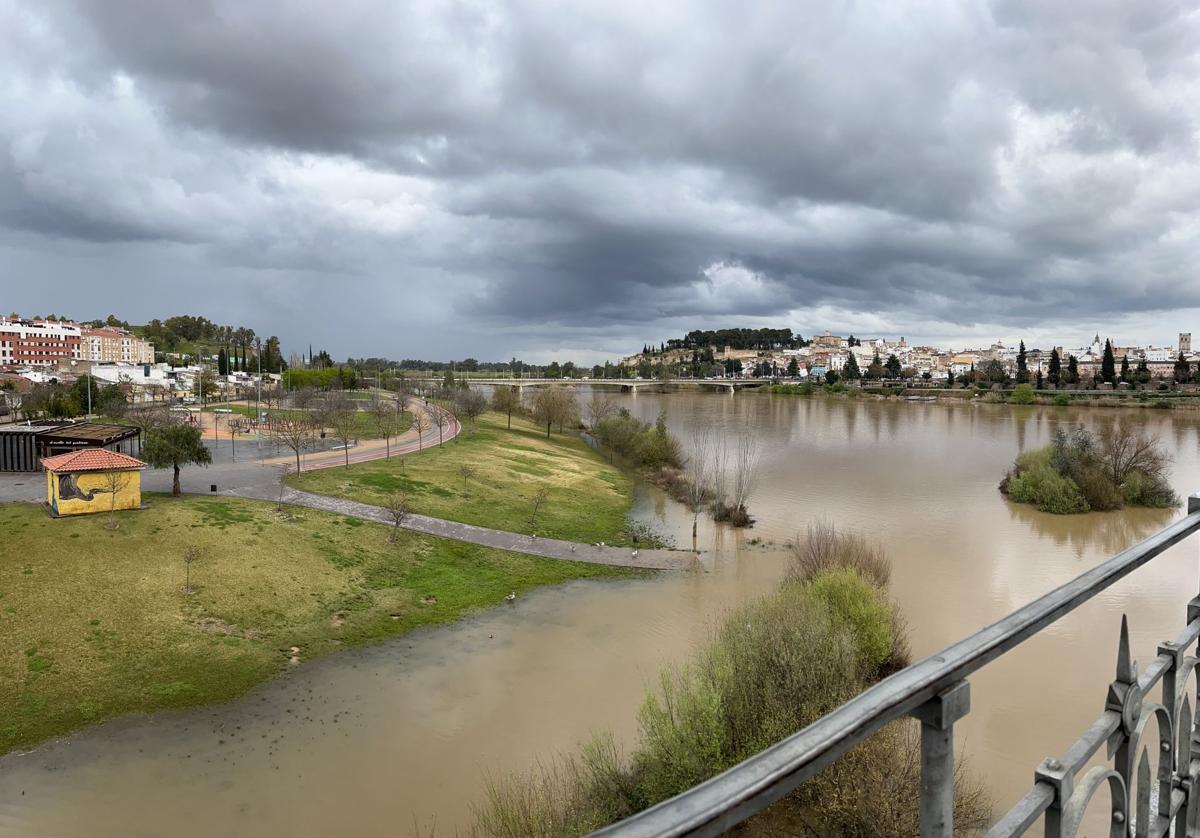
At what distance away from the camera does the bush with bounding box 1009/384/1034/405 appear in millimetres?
90688

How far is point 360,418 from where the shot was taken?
54.6 metres

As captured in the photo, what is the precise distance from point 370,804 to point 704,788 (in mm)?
12326

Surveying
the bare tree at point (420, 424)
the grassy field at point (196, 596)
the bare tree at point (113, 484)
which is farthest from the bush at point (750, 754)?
the bare tree at point (420, 424)

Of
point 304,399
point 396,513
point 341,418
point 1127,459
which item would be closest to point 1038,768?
point 396,513

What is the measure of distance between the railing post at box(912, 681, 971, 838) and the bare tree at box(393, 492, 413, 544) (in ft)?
78.0

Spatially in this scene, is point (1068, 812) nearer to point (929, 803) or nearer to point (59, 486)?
point (929, 803)

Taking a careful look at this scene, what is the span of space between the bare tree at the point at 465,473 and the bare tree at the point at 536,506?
3.25 meters

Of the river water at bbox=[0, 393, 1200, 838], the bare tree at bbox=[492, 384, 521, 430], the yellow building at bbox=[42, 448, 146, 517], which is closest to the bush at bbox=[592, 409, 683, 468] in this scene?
the bare tree at bbox=[492, 384, 521, 430]

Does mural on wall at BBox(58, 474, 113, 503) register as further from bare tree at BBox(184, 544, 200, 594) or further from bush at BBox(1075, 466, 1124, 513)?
bush at BBox(1075, 466, 1124, 513)

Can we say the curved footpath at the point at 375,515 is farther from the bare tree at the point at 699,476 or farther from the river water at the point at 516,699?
the bare tree at the point at 699,476

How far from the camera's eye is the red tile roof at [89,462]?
20312 mm

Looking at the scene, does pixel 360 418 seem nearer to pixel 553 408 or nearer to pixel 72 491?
pixel 553 408

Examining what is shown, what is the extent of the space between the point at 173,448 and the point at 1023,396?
317ft

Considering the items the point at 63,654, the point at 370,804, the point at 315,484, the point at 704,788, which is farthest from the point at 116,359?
the point at 704,788
